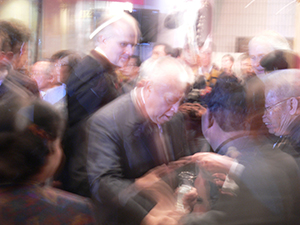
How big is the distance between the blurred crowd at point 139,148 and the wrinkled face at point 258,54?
3.23 feet

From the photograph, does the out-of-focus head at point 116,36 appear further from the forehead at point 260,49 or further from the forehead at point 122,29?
the forehead at point 260,49

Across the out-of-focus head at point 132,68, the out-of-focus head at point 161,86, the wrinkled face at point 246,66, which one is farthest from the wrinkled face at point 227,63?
the out-of-focus head at point 161,86

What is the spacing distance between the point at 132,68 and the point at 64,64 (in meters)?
0.83

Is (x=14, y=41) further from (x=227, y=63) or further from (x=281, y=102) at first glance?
(x=227, y=63)

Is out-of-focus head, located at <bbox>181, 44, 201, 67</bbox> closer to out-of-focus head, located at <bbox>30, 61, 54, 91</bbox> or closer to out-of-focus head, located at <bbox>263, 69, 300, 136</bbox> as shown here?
out-of-focus head, located at <bbox>30, 61, 54, 91</bbox>

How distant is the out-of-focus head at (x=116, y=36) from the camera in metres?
1.85

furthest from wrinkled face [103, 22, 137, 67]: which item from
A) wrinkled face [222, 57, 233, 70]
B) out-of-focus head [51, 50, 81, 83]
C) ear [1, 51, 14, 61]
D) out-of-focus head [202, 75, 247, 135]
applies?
wrinkled face [222, 57, 233, 70]

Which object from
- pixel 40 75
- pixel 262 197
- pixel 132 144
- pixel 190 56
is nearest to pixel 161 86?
pixel 132 144

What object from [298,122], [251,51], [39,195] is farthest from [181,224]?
[251,51]

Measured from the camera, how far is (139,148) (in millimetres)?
1436

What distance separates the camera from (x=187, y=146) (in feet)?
5.75

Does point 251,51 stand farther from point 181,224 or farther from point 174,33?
point 181,224

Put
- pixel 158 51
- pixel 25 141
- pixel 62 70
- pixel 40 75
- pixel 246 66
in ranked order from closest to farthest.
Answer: pixel 25 141 → pixel 62 70 → pixel 40 75 → pixel 158 51 → pixel 246 66

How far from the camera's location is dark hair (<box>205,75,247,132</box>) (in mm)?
1339
